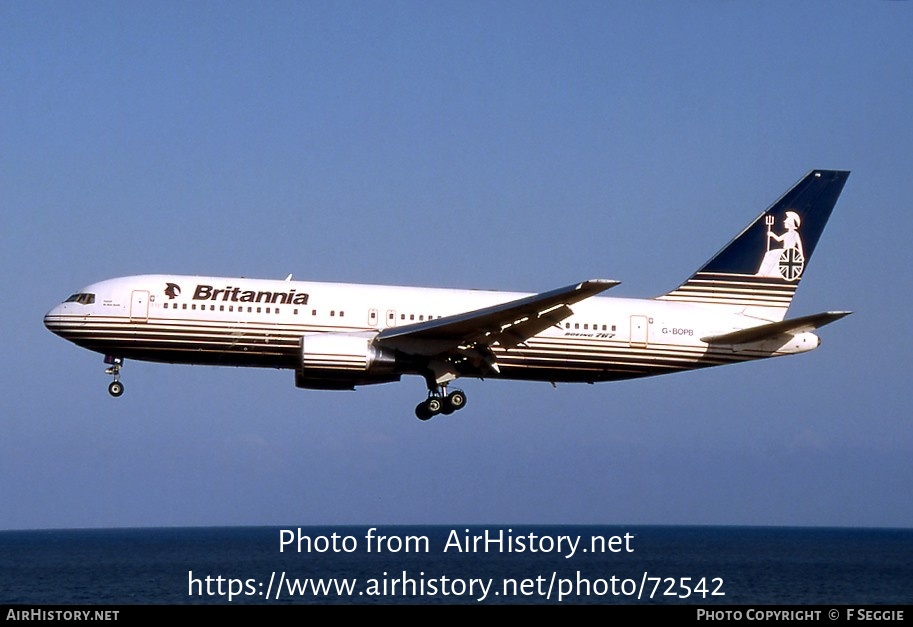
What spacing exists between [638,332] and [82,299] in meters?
17.6

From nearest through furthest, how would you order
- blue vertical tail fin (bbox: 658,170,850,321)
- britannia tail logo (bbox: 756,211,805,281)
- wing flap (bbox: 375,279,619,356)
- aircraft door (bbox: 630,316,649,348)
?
wing flap (bbox: 375,279,619,356) < aircraft door (bbox: 630,316,649,348) < blue vertical tail fin (bbox: 658,170,850,321) < britannia tail logo (bbox: 756,211,805,281)

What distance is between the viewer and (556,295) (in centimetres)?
3262

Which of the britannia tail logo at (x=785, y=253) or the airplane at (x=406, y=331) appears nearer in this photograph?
the airplane at (x=406, y=331)

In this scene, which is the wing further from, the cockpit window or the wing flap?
the cockpit window

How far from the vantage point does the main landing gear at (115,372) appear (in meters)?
36.6

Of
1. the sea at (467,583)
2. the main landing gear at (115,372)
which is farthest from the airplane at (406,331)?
the sea at (467,583)

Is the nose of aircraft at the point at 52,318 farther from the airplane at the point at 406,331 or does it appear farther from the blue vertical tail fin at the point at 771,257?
the blue vertical tail fin at the point at 771,257

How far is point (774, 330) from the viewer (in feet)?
122

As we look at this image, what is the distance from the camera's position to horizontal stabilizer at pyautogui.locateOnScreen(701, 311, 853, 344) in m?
34.8

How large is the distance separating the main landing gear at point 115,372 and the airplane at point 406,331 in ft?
0.10

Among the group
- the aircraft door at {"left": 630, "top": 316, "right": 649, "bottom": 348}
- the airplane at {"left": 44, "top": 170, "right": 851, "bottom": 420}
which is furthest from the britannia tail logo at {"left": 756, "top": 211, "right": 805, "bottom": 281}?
the aircraft door at {"left": 630, "top": 316, "right": 649, "bottom": 348}

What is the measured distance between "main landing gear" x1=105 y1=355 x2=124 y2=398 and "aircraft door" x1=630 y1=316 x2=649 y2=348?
16.1 metres

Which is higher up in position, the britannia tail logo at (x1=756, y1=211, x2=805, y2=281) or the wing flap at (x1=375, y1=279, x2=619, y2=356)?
the britannia tail logo at (x1=756, y1=211, x2=805, y2=281)

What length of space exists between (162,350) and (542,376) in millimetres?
11808
